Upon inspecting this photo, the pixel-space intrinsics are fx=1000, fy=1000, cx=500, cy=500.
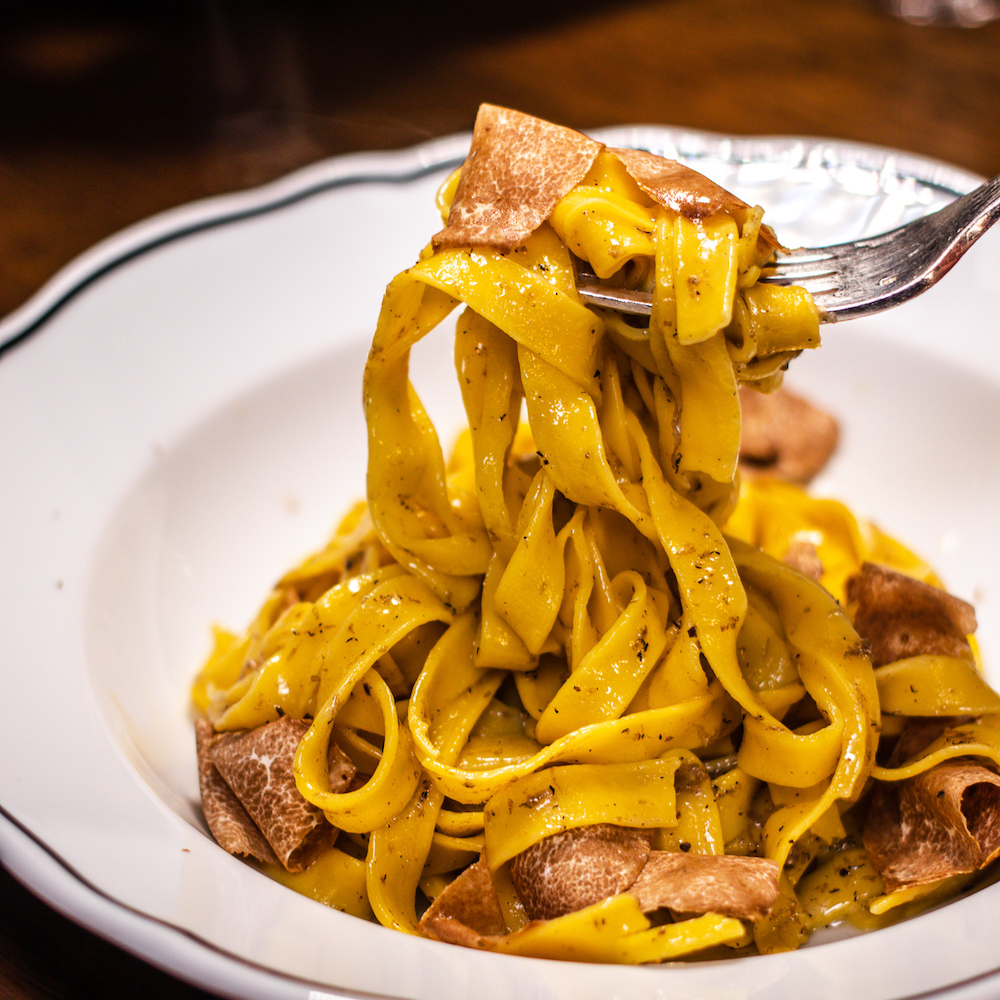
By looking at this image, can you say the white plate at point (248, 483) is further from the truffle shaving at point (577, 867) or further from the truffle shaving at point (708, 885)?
the truffle shaving at point (577, 867)

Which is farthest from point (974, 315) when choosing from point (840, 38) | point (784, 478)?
point (840, 38)

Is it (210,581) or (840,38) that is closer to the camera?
(210,581)

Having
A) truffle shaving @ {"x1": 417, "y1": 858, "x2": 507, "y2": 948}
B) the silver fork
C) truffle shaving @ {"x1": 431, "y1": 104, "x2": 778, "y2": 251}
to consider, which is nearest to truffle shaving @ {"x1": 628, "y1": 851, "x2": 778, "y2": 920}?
truffle shaving @ {"x1": 417, "y1": 858, "x2": 507, "y2": 948}

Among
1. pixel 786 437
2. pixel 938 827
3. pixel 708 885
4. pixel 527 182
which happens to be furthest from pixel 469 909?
pixel 786 437

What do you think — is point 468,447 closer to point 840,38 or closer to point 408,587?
point 408,587

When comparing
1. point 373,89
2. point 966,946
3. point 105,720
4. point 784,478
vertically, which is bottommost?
point 784,478

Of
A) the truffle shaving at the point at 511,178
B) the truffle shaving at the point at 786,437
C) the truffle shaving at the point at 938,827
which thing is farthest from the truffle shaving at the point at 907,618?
the truffle shaving at the point at 511,178

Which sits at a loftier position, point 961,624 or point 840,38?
point 840,38

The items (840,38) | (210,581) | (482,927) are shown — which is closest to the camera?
(482,927)
